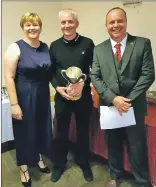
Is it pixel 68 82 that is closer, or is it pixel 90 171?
pixel 68 82

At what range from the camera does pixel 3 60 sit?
1214 mm

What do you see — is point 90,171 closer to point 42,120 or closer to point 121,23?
point 42,120

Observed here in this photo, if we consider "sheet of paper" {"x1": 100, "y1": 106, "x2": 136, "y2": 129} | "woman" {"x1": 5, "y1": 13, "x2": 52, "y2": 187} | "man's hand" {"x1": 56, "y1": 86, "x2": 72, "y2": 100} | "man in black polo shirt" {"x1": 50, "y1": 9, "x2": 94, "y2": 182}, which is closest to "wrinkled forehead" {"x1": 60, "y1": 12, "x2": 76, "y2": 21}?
"man in black polo shirt" {"x1": 50, "y1": 9, "x2": 94, "y2": 182}

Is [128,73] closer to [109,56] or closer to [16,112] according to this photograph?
[109,56]

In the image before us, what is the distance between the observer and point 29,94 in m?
1.27

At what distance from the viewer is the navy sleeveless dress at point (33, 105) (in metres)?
1.23

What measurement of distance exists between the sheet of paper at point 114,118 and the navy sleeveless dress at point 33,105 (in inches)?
11.7

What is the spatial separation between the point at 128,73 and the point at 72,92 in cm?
29

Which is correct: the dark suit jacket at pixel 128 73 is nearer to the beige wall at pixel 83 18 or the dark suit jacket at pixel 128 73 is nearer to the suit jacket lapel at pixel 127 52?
the suit jacket lapel at pixel 127 52

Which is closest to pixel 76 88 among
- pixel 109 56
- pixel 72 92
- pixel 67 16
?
pixel 72 92

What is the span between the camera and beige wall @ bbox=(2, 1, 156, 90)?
1227mm

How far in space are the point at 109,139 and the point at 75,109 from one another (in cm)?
24

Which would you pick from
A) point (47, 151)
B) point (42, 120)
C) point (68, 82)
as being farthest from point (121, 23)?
point (47, 151)

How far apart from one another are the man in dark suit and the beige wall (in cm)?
9
